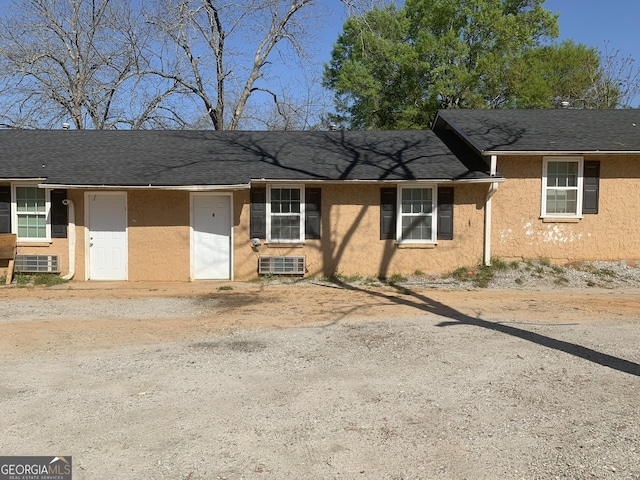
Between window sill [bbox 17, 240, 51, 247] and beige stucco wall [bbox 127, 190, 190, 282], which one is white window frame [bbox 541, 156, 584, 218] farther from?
window sill [bbox 17, 240, 51, 247]

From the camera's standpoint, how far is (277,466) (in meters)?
3.46

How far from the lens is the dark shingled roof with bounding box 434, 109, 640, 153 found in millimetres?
12297

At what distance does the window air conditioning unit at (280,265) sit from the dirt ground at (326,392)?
3.26m

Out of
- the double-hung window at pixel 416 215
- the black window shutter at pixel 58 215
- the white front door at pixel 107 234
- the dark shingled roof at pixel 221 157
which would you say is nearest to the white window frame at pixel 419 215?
the double-hung window at pixel 416 215

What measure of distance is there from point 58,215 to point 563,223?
40.1ft

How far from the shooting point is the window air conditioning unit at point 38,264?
12.0 m

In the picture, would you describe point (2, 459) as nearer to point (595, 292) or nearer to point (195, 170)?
point (195, 170)

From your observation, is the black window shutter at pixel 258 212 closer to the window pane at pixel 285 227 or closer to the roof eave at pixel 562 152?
the window pane at pixel 285 227

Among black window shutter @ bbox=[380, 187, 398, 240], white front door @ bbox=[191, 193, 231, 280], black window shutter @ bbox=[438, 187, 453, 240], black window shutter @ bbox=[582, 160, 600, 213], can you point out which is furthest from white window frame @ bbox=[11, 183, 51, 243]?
black window shutter @ bbox=[582, 160, 600, 213]

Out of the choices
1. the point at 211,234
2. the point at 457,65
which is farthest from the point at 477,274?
the point at 457,65

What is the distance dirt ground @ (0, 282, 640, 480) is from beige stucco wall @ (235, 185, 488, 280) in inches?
137

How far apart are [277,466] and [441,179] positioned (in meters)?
9.36

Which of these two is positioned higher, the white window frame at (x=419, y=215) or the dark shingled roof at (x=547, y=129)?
the dark shingled roof at (x=547, y=129)

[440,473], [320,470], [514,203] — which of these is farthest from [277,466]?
[514,203]
